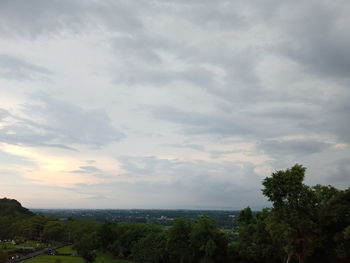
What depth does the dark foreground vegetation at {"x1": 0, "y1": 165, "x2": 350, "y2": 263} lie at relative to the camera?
40312mm

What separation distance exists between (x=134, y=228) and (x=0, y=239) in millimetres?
48287

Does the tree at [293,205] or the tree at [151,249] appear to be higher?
the tree at [293,205]

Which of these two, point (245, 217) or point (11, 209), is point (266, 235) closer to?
point (245, 217)

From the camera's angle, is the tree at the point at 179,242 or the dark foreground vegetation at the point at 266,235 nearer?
the dark foreground vegetation at the point at 266,235

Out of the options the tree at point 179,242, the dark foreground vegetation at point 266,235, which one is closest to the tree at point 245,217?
the dark foreground vegetation at point 266,235

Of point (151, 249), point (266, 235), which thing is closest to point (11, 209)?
point (151, 249)

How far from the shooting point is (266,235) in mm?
53562

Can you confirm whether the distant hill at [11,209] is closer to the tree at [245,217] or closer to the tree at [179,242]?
the tree at [179,242]

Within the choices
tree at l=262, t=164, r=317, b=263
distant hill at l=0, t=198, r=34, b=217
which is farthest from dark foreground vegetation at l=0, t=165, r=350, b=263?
distant hill at l=0, t=198, r=34, b=217

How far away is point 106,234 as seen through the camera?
94562 mm

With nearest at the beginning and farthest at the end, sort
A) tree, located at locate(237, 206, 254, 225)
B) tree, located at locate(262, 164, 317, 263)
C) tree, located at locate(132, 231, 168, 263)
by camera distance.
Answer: tree, located at locate(262, 164, 317, 263) → tree, located at locate(237, 206, 254, 225) → tree, located at locate(132, 231, 168, 263)

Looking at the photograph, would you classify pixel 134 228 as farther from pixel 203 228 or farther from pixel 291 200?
pixel 291 200

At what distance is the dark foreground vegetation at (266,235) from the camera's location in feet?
132

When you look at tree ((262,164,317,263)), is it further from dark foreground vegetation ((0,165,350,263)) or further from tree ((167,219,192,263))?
tree ((167,219,192,263))
